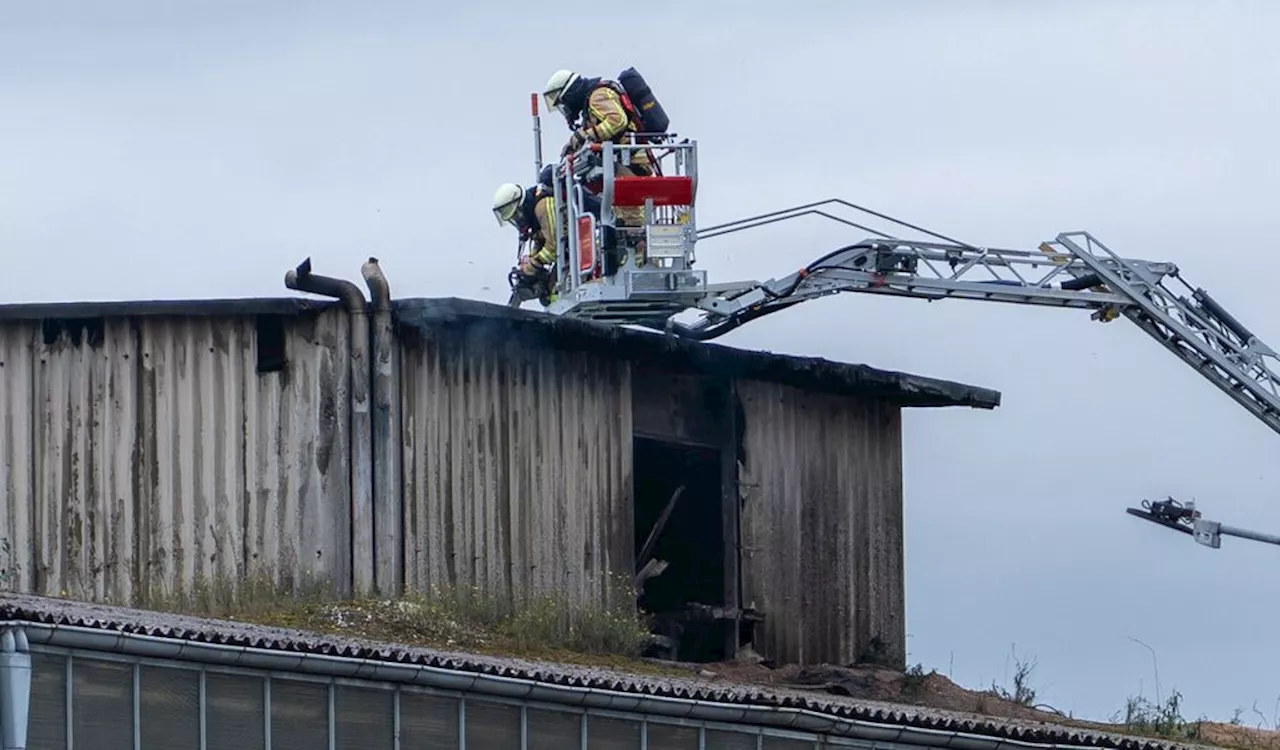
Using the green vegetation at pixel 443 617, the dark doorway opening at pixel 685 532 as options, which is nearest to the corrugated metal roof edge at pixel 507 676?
the green vegetation at pixel 443 617

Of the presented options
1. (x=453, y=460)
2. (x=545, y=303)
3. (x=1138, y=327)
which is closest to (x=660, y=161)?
(x=545, y=303)

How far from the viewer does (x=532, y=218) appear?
2945 cm

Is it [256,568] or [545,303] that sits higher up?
[545,303]

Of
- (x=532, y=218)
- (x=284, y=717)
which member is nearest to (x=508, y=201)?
(x=532, y=218)

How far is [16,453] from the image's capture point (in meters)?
26.4

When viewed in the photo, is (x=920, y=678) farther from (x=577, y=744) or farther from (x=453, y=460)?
(x=577, y=744)

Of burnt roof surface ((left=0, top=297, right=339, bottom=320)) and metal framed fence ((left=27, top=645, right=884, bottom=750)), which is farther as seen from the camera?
burnt roof surface ((left=0, top=297, right=339, bottom=320))

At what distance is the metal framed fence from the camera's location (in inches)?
745

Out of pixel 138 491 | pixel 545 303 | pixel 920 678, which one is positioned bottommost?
pixel 920 678

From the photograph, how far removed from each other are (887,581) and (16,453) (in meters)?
10.8

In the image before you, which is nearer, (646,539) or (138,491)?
(138,491)

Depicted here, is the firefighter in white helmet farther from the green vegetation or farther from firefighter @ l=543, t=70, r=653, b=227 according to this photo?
the green vegetation

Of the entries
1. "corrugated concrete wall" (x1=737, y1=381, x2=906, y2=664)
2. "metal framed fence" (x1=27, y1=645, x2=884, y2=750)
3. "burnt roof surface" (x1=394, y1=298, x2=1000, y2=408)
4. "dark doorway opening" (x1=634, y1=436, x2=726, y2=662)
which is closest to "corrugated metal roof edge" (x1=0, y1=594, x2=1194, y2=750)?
"metal framed fence" (x1=27, y1=645, x2=884, y2=750)

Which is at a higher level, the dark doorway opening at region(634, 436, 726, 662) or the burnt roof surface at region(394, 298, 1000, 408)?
the burnt roof surface at region(394, 298, 1000, 408)
